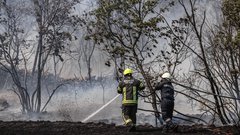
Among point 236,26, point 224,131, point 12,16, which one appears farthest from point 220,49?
point 12,16

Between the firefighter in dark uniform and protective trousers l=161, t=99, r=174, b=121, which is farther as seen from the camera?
the firefighter in dark uniform

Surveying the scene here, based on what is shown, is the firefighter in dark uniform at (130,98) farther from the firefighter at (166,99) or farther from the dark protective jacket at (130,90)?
the firefighter at (166,99)

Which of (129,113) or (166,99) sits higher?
(166,99)

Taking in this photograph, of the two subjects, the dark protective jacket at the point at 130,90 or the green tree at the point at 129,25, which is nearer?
the dark protective jacket at the point at 130,90

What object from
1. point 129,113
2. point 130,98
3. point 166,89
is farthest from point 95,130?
point 166,89

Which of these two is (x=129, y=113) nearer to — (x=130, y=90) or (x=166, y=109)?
(x=130, y=90)

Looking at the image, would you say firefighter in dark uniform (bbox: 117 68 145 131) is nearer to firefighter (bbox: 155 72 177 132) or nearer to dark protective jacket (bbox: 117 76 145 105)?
dark protective jacket (bbox: 117 76 145 105)

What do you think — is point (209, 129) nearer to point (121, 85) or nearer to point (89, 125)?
point (121, 85)

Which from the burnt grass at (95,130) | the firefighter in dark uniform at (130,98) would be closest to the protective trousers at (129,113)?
the firefighter in dark uniform at (130,98)

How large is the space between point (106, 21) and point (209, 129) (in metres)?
7.61

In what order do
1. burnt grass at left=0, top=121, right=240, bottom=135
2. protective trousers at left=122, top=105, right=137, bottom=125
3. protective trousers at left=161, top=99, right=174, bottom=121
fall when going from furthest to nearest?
protective trousers at left=122, top=105, right=137, bottom=125
protective trousers at left=161, top=99, right=174, bottom=121
burnt grass at left=0, top=121, right=240, bottom=135

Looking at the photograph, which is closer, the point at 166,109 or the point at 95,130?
the point at 166,109

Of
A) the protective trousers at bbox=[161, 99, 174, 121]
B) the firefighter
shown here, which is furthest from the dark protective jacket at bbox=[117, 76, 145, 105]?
the protective trousers at bbox=[161, 99, 174, 121]

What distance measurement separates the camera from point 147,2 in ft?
52.4
